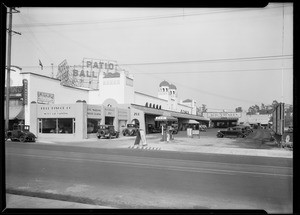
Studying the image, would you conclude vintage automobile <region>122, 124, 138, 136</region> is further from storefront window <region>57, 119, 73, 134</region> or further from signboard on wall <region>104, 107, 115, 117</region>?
storefront window <region>57, 119, 73, 134</region>

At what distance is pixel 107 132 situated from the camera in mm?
25594

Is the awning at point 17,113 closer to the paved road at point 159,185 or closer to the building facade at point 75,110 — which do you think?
the building facade at point 75,110

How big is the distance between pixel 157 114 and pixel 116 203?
27.8 meters

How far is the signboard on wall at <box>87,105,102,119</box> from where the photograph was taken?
93.6 ft

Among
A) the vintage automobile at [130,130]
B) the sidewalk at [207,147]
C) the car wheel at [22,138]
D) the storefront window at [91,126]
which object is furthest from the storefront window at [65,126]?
the sidewalk at [207,147]

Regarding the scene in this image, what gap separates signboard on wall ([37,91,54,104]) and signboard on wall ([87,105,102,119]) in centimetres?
684

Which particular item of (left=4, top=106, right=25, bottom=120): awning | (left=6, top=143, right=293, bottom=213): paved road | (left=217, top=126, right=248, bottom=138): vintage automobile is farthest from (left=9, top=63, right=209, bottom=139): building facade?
(left=6, top=143, right=293, bottom=213): paved road

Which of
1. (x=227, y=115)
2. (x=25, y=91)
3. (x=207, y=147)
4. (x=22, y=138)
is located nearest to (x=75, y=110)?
(x=25, y=91)

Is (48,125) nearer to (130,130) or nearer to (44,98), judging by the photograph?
(44,98)
